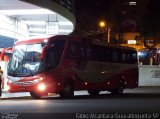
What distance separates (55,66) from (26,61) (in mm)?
1591

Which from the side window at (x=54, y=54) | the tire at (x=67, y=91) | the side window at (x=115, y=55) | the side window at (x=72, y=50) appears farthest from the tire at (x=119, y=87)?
the side window at (x=54, y=54)

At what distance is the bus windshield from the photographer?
2538cm

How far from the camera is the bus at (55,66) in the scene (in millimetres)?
25344

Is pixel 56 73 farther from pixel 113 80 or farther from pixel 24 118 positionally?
pixel 24 118

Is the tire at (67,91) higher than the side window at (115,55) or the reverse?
the reverse

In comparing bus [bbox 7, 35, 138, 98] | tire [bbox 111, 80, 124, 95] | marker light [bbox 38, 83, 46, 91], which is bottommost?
tire [bbox 111, 80, 124, 95]

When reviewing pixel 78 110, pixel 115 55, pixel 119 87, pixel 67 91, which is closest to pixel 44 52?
pixel 67 91

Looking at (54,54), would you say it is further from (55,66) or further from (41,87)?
(41,87)

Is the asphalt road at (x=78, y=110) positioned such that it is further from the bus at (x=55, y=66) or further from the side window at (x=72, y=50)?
the side window at (x=72, y=50)

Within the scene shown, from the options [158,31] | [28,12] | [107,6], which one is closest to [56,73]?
[28,12]

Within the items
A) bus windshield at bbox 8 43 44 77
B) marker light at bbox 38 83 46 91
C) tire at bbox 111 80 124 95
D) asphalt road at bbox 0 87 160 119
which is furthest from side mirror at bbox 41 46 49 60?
tire at bbox 111 80 124 95

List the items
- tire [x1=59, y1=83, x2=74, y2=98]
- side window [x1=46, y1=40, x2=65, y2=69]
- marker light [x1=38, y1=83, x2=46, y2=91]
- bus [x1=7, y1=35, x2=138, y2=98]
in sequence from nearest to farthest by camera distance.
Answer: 1. marker light [x1=38, y1=83, x2=46, y2=91]
2. bus [x1=7, y1=35, x2=138, y2=98]
3. side window [x1=46, y1=40, x2=65, y2=69]
4. tire [x1=59, y1=83, x2=74, y2=98]

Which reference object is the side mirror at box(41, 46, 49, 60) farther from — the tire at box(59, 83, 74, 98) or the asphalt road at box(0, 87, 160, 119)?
the asphalt road at box(0, 87, 160, 119)

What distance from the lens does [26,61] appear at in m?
25.9
